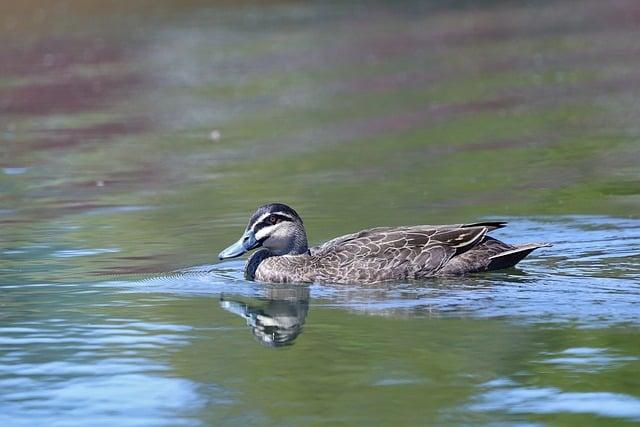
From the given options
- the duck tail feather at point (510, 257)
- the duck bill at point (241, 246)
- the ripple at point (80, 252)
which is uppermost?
the ripple at point (80, 252)

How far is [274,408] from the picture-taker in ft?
29.4

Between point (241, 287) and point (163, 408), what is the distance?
3.74 meters

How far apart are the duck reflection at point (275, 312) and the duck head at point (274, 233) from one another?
1.68 feet

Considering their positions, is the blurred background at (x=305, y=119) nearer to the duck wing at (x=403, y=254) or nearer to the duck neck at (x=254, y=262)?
the duck neck at (x=254, y=262)

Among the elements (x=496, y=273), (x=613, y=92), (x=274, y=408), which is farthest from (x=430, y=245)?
(x=613, y=92)

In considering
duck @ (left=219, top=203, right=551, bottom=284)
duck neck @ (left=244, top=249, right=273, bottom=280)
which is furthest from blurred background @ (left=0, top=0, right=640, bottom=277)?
duck @ (left=219, top=203, right=551, bottom=284)

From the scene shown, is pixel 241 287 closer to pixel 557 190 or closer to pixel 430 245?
pixel 430 245

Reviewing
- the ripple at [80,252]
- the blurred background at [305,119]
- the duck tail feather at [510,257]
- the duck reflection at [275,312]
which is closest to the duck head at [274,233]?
the duck reflection at [275,312]

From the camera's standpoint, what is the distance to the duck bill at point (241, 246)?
12.8 metres

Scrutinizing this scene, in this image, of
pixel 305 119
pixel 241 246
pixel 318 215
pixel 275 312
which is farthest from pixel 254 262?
pixel 305 119

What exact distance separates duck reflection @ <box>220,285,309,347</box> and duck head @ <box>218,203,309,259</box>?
20.1 inches

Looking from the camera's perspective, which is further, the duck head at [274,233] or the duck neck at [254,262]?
the duck neck at [254,262]

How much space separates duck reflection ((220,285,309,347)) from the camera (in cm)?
1094

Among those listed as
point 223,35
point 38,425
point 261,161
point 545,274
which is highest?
point 223,35
